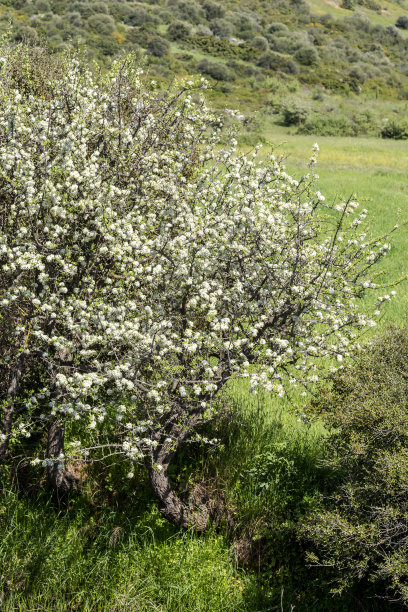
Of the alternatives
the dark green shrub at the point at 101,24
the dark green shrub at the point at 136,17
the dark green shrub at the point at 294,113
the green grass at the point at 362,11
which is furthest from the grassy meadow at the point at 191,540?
the green grass at the point at 362,11

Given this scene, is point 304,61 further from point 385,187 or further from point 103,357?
point 103,357

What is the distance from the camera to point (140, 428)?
5.64 meters

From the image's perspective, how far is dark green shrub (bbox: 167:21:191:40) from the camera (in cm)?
9506

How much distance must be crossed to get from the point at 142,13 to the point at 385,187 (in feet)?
282

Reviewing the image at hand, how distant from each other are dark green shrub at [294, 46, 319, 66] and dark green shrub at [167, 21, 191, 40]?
21.4 m

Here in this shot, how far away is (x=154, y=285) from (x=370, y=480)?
3286 millimetres

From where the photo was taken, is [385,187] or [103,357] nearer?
[103,357]

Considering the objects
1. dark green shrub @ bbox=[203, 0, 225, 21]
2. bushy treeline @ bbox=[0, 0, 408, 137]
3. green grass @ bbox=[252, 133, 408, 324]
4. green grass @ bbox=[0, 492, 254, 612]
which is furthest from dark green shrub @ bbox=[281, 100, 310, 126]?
dark green shrub @ bbox=[203, 0, 225, 21]

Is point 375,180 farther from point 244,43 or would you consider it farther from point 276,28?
point 276,28

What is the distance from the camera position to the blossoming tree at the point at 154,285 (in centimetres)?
578

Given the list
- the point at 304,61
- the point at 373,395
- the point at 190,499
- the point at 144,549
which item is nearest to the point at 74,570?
the point at 144,549

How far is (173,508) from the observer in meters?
6.99

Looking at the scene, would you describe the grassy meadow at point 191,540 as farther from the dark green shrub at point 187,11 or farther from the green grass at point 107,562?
the dark green shrub at point 187,11

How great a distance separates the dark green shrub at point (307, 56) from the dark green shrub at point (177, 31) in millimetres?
21404
